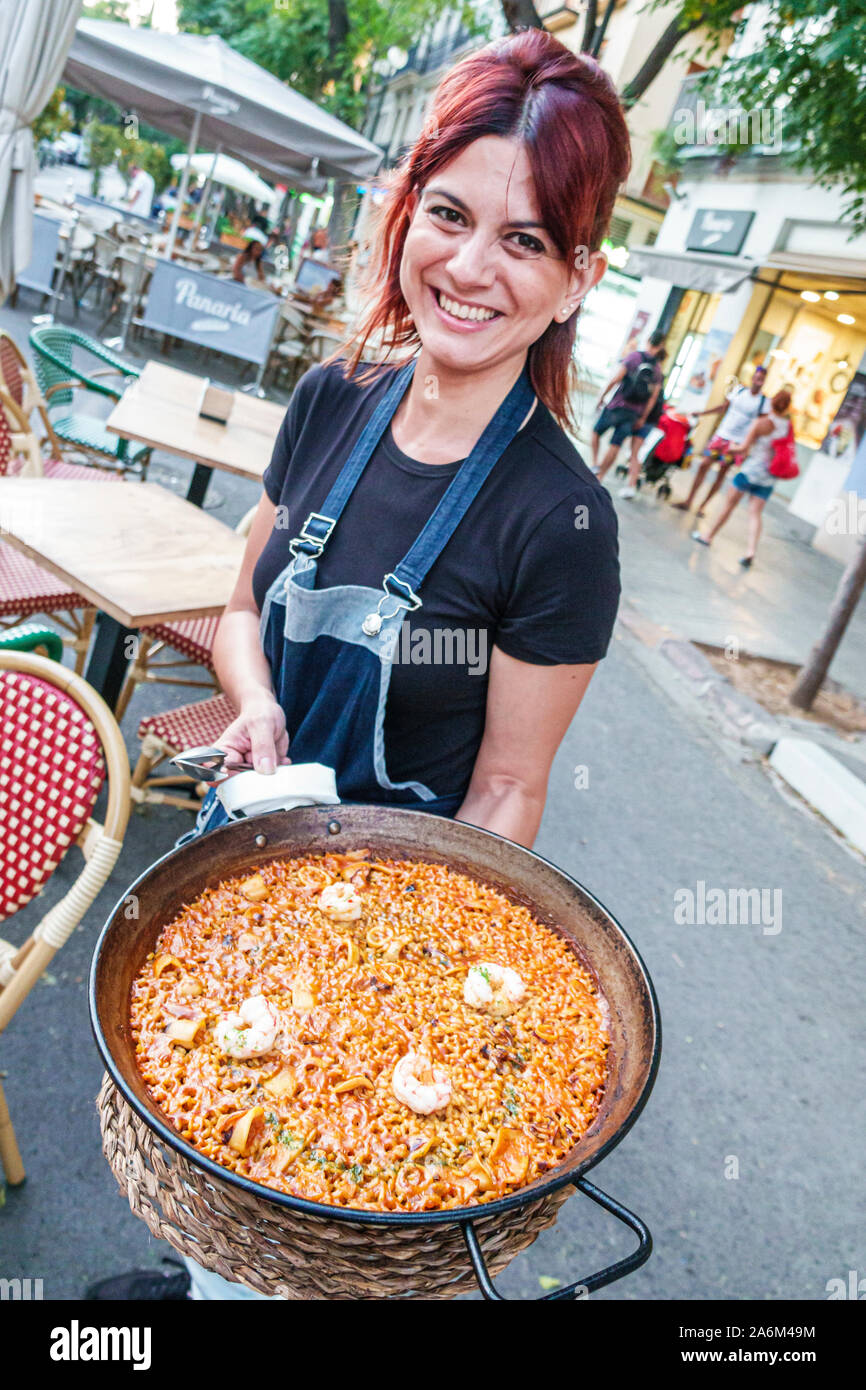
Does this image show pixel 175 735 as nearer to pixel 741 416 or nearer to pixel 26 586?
pixel 26 586

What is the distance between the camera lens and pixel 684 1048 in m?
3.54

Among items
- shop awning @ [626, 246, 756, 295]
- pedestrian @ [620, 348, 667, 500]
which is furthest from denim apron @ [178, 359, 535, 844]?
shop awning @ [626, 246, 756, 295]

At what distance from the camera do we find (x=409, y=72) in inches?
1474

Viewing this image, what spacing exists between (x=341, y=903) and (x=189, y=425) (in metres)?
4.42

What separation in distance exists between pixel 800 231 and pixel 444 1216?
19.1 metres

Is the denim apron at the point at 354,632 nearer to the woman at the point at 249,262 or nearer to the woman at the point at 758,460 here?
the woman at the point at 758,460

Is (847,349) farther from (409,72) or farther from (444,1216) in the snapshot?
(409,72)

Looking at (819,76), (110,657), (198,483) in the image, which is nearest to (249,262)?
(819,76)

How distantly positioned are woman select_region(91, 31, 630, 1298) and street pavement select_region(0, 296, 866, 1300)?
3.63 feet

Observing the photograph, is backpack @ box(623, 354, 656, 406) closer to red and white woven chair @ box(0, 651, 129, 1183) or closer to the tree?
the tree

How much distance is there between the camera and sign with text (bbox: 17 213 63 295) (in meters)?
10.2

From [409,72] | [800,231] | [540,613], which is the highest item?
[409,72]
